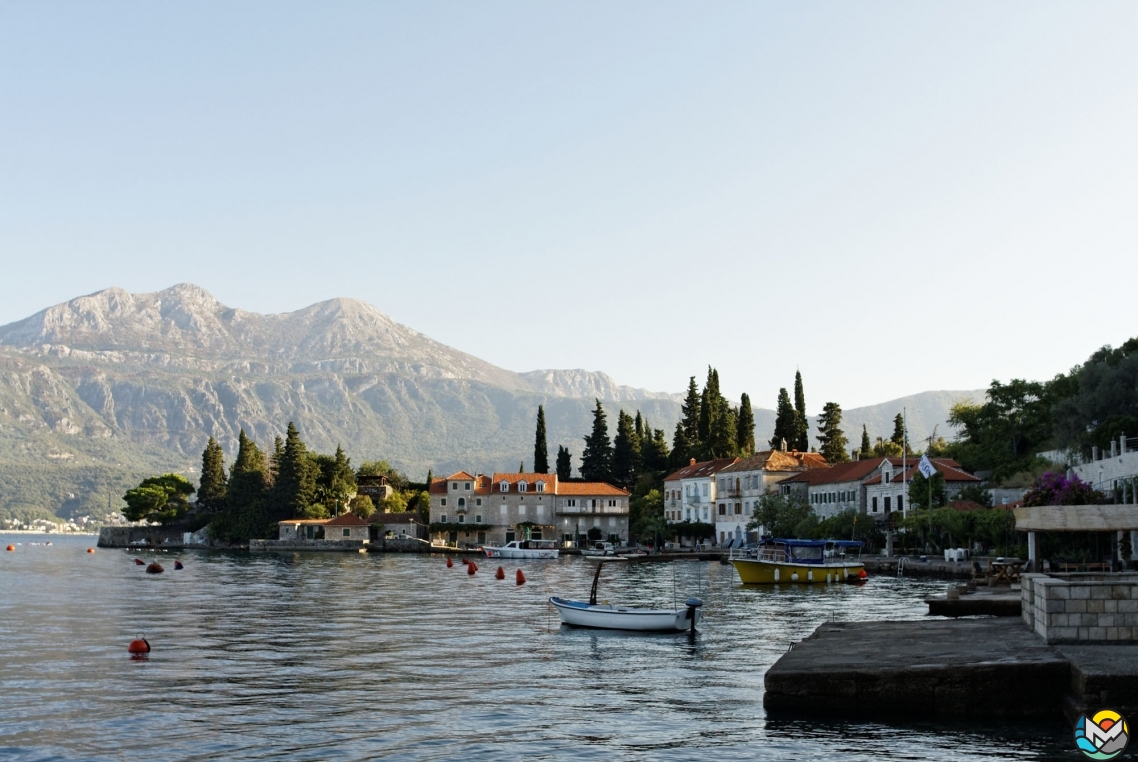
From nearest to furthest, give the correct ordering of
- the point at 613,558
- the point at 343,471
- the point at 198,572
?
the point at 198,572 < the point at 613,558 < the point at 343,471

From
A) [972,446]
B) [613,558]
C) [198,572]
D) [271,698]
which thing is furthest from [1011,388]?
[271,698]

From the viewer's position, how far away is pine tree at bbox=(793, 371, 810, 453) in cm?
14538

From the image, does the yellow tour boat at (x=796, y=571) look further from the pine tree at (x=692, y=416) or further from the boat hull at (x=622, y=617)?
the pine tree at (x=692, y=416)

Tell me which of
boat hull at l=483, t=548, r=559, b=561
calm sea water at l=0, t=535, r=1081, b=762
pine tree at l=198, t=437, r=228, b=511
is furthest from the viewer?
pine tree at l=198, t=437, r=228, b=511

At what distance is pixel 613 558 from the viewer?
116 meters

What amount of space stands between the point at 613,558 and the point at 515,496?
104ft

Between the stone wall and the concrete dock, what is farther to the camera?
the stone wall

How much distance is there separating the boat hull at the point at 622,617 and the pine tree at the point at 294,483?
114782mm

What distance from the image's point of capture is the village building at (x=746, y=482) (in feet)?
404

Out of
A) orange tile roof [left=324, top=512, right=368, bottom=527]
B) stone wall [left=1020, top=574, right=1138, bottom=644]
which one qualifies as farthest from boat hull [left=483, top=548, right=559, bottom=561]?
stone wall [left=1020, top=574, right=1138, bottom=644]

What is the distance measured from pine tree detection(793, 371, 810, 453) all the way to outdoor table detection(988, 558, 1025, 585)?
85.5m

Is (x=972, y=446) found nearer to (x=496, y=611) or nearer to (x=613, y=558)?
(x=613, y=558)

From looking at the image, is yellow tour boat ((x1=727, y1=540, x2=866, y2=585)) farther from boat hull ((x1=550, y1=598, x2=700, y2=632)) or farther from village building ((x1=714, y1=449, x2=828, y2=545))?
village building ((x1=714, y1=449, x2=828, y2=545))

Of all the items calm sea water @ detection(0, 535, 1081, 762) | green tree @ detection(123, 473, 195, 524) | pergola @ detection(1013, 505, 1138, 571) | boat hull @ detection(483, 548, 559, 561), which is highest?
green tree @ detection(123, 473, 195, 524)
